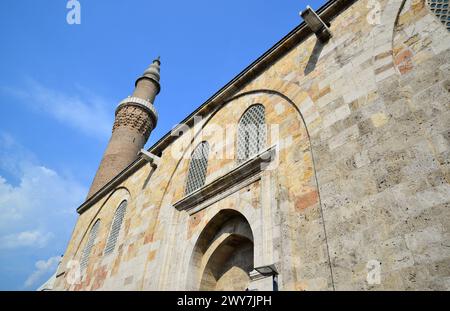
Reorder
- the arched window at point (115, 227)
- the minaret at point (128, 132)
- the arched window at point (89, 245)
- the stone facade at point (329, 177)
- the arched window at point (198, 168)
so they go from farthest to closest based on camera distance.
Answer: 1. the minaret at point (128, 132)
2. the arched window at point (89, 245)
3. the arched window at point (115, 227)
4. the arched window at point (198, 168)
5. the stone facade at point (329, 177)

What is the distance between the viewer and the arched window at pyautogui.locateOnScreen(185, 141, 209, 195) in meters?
6.29

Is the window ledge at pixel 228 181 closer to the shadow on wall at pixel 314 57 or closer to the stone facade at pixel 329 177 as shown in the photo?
the stone facade at pixel 329 177

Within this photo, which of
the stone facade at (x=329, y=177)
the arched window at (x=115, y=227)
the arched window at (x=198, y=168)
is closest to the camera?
the stone facade at (x=329, y=177)

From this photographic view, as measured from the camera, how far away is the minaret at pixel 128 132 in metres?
13.6

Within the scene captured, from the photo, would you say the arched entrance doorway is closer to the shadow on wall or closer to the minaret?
the shadow on wall

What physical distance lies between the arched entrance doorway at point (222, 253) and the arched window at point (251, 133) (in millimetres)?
1102

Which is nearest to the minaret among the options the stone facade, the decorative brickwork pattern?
the decorative brickwork pattern

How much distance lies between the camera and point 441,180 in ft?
9.04

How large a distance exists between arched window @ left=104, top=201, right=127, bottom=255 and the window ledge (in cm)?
301

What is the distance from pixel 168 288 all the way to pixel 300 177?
2965 millimetres

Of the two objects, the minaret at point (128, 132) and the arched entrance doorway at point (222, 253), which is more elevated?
the minaret at point (128, 132)

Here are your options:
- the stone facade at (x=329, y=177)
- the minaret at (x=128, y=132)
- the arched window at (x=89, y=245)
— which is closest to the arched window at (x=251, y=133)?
the stone facade at (x=329, y=177)
